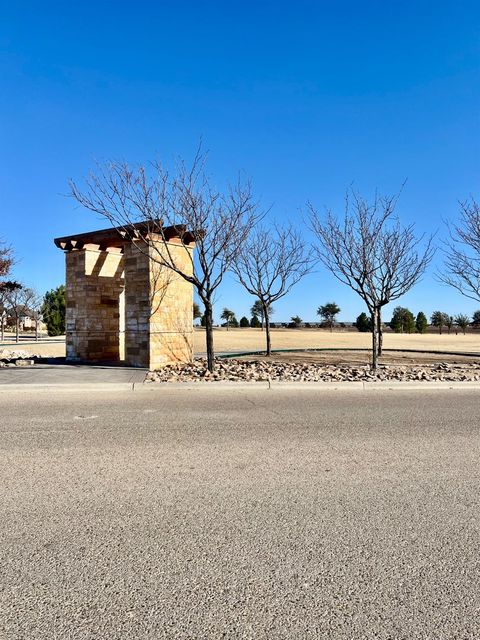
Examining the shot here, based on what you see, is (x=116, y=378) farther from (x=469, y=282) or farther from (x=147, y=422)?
(x=469, y=282)

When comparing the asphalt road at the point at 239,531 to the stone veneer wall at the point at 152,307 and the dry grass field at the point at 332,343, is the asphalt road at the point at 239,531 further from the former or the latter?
the dry grass field at the point at 332,343

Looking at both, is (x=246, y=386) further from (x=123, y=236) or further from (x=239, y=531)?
(x=239, y=531)

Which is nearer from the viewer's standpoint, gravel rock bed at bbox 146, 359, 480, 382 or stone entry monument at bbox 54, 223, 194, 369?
gravel rock bed at bbox 146, 359, 480, 382

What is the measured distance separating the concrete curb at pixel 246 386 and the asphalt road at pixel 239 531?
421cm

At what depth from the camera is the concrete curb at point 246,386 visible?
11219 millimetres

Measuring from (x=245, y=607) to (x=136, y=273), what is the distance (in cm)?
1336

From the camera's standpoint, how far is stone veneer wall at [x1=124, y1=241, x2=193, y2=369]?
1505cm

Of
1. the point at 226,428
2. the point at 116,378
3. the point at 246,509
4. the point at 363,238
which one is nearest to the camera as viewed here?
the point at 246,509

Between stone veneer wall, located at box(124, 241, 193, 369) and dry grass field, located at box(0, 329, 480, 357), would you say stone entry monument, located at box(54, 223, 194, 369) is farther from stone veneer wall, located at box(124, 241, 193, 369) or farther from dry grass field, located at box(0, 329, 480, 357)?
dry grass field, located at box(0, 329, 480, 357)

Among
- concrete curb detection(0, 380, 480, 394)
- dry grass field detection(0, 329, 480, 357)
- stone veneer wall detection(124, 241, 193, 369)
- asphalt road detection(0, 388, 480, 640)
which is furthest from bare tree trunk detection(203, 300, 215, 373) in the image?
dry grass field detection(0, 329, 480, 357)

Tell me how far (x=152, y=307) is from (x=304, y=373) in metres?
4.93

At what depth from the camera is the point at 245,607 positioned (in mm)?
2652

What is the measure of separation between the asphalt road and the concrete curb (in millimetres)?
4213

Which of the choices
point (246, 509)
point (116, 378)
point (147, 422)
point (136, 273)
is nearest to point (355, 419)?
point (147, 422)
